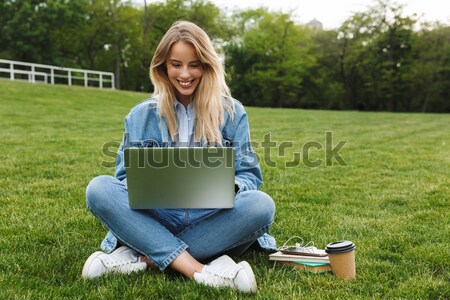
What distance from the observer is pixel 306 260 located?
9.32 ft

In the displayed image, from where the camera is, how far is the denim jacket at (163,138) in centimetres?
301

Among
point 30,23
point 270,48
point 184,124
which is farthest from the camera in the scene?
point 270,48

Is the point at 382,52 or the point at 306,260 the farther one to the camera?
the point at 382,52

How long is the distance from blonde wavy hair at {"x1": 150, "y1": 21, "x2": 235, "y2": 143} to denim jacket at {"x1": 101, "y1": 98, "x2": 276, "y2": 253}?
0.05m

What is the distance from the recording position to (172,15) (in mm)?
40281

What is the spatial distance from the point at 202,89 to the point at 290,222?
153 centimetres

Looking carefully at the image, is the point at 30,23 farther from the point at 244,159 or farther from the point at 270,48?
the point at 244,159

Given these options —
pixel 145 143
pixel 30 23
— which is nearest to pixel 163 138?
pixel 145 143

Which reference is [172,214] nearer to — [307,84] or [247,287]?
[247,287]

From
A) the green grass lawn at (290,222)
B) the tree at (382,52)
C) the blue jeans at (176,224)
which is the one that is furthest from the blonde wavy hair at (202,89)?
the tree at (382,52)

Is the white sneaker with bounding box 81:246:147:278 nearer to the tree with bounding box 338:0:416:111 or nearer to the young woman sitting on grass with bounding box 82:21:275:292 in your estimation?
the young woman sitting on grass with bounding box 82:21:275:292

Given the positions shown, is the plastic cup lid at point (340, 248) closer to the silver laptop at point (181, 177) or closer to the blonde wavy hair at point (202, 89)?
the silver laptop at point (181, 177)

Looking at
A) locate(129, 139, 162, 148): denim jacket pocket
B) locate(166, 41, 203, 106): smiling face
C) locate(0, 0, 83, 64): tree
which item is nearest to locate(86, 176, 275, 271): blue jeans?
locate(129, 139, 162, 148): denim jacket pocket

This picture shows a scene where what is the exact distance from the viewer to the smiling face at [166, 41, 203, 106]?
2934mm
